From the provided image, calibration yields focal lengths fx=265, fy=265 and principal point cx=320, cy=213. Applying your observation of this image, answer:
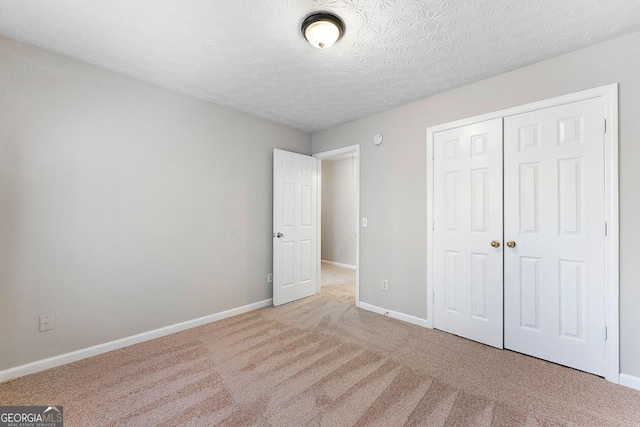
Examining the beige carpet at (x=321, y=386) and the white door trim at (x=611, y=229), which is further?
the white door trim at (x=611, y=229)

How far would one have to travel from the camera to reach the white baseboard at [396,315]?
2917mm

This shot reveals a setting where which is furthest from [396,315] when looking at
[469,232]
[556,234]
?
[556,234]

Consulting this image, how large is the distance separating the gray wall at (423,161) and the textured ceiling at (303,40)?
14 cm

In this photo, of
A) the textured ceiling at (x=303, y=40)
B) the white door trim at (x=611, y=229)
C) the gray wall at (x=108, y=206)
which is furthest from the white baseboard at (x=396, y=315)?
the textured ceiling at (x=303, y=40)

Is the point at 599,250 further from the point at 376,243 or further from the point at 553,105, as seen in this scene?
the point at 376,243

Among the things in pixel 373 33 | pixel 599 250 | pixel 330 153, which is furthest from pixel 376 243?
pixel 373 33

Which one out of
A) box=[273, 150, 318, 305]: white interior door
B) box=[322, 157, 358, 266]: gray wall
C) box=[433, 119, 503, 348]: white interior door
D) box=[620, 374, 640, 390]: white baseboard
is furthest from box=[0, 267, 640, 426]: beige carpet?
box=[322, 157, 358, 266]: gray wall

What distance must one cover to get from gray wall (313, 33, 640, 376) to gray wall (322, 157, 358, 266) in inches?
90.6

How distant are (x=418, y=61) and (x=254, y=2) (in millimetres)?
1342

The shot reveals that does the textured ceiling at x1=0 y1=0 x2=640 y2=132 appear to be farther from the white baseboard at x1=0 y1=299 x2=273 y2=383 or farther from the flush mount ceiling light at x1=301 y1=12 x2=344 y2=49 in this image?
the white baseboard at x1=0 y1=299 x2=273 y2=383

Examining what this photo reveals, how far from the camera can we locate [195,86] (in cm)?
263

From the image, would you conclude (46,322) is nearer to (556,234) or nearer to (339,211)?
(556,234)

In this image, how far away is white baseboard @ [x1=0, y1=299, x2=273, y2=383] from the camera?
1955mm

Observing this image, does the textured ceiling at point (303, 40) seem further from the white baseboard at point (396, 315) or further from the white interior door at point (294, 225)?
the white baseboard at point (396, 315)
